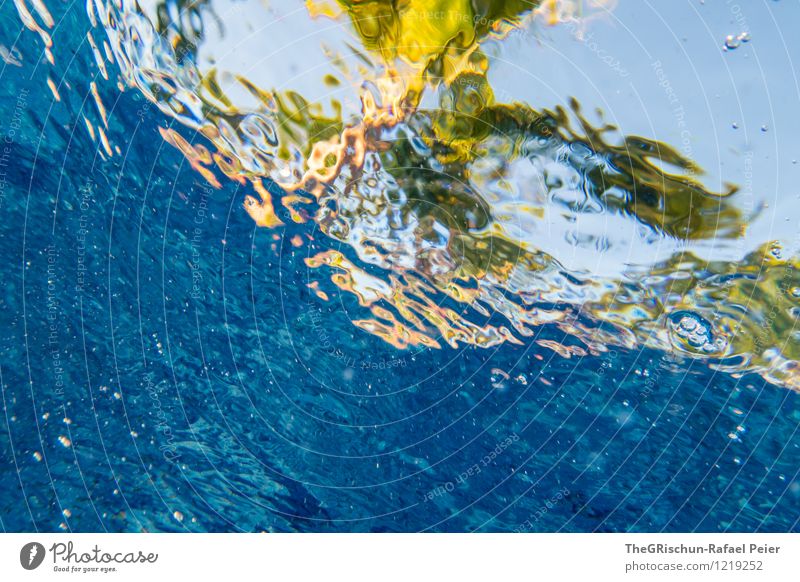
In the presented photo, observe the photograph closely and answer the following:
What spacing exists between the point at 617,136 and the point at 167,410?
316 cm

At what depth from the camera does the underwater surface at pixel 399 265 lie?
221cm

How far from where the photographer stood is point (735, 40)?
6.88 ft

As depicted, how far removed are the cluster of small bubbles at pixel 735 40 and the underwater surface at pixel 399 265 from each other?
0.04 ft

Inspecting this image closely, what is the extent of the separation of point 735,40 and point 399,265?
1863mm

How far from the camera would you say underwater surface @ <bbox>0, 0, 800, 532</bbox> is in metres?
2.21

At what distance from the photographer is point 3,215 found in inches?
108
